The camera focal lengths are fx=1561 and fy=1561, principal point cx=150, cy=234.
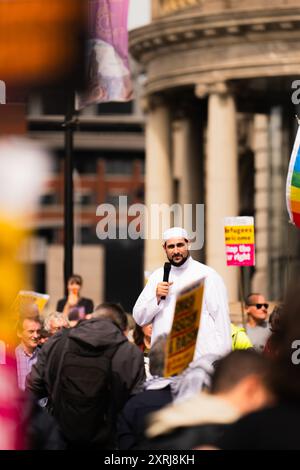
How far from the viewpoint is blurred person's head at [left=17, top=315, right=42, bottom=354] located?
35.5 ft

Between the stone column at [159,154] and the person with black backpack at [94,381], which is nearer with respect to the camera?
the person with black backpack at [94,381]

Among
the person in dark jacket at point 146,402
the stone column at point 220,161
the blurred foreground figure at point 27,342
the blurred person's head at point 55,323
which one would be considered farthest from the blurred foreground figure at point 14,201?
the stone column at point 220,161

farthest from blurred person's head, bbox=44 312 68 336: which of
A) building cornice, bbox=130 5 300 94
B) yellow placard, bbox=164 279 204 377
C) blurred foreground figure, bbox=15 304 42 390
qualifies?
building cornice, bbox=130 5 300 94

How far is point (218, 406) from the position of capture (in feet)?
13.4

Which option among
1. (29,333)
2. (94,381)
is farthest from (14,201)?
(29,333)

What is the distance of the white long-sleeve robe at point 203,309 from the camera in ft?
30.5

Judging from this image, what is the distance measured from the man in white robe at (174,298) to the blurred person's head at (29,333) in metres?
1.55

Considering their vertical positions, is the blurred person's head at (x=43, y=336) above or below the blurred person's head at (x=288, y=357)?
below

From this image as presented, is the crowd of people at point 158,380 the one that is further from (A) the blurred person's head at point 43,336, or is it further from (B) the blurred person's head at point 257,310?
(B) the blurred person's head at point 257,310

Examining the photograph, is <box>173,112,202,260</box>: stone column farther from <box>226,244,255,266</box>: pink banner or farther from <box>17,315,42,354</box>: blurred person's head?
<box>17,315,42,354</box>: blurred person's head

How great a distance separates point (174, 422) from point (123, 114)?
90682 millimetres

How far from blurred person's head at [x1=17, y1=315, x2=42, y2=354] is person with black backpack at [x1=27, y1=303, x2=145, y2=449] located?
6.89 ft

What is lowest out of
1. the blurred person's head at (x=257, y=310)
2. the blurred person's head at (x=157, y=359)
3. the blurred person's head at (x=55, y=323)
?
the blurred person's head at (x=257, y=310)

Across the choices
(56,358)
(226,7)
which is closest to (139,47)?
(226,7)
